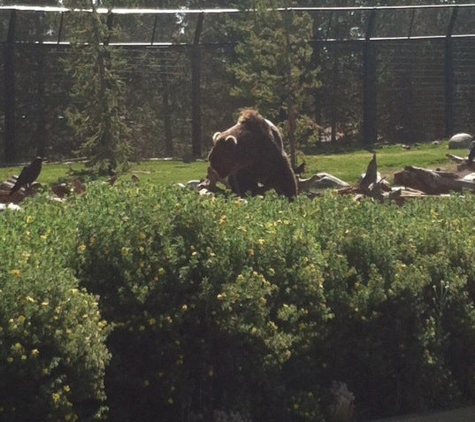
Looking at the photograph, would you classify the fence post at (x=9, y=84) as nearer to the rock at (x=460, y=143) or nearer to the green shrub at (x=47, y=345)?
the rock at (x=460, y=143)

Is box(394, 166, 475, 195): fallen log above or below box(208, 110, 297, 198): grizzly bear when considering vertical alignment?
below

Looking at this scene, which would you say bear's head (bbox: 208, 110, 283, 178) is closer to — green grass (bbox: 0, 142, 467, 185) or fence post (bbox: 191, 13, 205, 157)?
green grass (bbox: 0, 142, 467, 185)

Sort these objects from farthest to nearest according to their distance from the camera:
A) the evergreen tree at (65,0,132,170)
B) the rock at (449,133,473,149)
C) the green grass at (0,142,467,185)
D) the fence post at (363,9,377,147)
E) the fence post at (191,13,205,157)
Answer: the fence post at (363,9,377,147) → the rock at (449,133,473,149) → the fence post at (191,13,205,157) → the evergreen tree at (65,0,132,170) → the green grass at (0,142,467,185)

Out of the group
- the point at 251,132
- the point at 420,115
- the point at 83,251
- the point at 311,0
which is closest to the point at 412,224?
the point at 83,251

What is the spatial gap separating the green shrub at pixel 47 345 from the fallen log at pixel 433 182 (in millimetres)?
9226

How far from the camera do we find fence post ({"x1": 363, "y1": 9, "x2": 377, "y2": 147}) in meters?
23.9

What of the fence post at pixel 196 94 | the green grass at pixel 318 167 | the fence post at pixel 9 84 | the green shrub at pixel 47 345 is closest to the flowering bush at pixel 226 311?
the green shrub at pixel 47 345

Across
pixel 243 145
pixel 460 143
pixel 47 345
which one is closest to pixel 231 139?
pixel 243 145

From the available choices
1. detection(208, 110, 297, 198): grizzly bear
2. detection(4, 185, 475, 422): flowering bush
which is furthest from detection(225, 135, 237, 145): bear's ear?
detection(4, 185, 475, 422): flowering bush

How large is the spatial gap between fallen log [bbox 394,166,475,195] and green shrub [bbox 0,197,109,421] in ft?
30.3

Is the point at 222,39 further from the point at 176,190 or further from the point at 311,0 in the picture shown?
the point at 176,190

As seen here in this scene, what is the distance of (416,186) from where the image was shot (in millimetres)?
14523

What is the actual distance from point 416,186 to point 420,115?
11.6 meters

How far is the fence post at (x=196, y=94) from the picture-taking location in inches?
874
